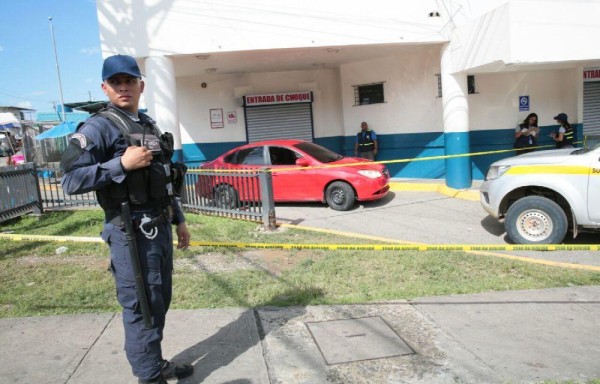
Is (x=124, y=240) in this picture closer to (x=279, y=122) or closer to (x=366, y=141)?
(x=366, y=141)

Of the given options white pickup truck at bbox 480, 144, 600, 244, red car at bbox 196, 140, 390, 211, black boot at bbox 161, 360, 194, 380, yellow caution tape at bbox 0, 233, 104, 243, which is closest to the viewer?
black boot at bbox 161, 360, 194, 380

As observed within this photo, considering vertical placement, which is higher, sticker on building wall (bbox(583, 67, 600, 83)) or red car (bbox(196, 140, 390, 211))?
sticker on building wall (bbox(583, 67, 600, 83))

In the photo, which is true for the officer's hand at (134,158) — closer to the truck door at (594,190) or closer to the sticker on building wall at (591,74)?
the truck door at (594,190)

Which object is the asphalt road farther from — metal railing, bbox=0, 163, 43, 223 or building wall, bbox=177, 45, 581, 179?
metal railing, bbox=0, 163, 43, 223

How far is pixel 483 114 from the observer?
11.8 m

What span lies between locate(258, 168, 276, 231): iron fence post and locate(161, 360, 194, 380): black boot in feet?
15.2

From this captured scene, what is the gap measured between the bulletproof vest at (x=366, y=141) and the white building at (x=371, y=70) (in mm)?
504

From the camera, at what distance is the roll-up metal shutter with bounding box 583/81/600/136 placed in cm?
1221

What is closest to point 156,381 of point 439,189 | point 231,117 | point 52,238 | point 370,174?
point 52,238

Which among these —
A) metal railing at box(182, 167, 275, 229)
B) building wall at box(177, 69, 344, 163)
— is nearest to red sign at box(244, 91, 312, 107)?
building wall at box(177, 69, 344, 163)

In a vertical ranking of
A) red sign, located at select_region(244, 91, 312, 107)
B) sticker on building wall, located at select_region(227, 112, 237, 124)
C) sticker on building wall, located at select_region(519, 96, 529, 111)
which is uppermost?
red sign, located at select_region(244, 91, 312, 107)

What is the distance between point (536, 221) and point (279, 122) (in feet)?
30.9

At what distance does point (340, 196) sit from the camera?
9438 mm

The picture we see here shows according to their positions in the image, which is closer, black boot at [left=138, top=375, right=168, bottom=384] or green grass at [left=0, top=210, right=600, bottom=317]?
black boot at [left=138, top=375, right=168, bottom=384]
